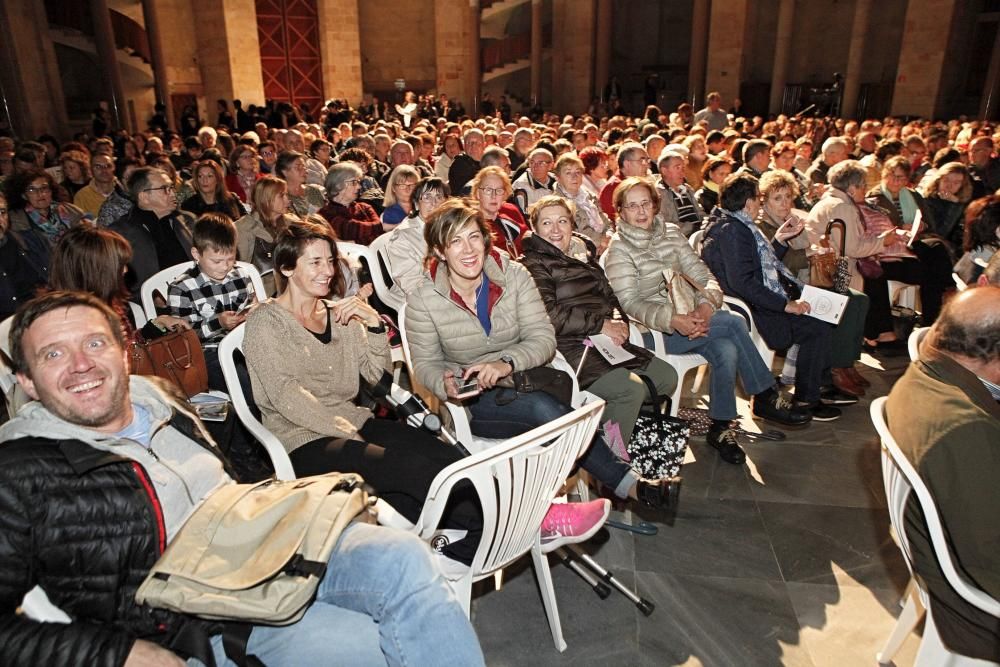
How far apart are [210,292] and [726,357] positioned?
2.66 metres

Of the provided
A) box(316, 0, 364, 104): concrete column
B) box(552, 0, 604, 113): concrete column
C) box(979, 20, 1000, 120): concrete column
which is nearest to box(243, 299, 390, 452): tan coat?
box(979, 20, 1000, 120): concrete column

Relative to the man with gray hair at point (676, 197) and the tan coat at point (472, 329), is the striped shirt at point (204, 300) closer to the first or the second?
the tan coat at point (472, 329)

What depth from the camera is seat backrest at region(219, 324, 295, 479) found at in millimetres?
2227

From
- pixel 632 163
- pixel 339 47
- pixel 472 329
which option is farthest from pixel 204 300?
pixel 339 47

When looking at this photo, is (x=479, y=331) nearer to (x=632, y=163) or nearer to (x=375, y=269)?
(x=375, y=269)

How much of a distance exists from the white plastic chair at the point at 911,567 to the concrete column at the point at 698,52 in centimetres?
1718

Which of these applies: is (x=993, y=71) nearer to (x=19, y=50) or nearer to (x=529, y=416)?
(x=529, y=416)

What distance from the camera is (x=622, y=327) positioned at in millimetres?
3262

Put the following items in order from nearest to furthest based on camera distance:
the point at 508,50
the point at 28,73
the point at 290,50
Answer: the point at 28,73
the point at 290,50
the point at 508,50

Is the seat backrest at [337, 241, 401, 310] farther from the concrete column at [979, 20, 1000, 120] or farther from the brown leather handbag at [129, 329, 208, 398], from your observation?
the concrete column at [979, 20, 1000, 120]

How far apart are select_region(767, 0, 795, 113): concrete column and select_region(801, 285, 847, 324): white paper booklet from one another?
14.7 m

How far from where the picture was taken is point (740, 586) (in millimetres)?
2529

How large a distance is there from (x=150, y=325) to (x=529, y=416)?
1.80 m

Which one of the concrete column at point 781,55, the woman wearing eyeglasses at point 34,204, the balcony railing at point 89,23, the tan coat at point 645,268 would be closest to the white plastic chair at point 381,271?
the tan coat at point 645,268
